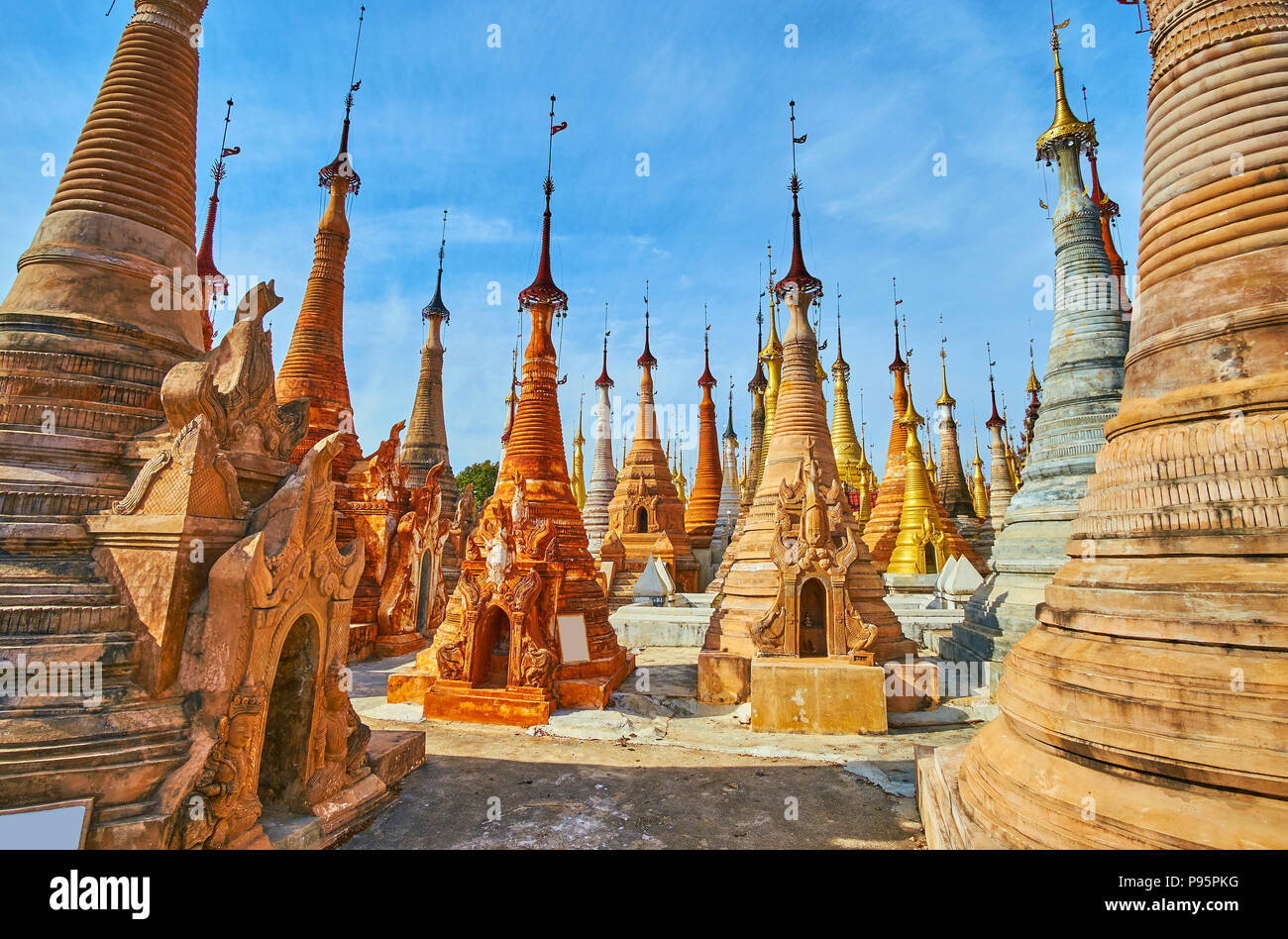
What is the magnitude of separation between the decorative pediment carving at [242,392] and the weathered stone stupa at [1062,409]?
13141 mm

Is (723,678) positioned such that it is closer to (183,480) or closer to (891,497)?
(183,480)

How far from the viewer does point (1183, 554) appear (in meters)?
5.12

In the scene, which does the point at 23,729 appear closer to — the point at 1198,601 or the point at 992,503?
the point at 1198,601

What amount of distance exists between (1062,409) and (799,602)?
24.8 feet

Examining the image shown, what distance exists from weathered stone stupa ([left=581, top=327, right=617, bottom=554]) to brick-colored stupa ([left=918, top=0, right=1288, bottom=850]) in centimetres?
2768

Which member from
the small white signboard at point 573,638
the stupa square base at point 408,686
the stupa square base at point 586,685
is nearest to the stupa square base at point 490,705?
the stupa square base at point 586,685

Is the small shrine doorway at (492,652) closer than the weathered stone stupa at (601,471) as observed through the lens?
Yes

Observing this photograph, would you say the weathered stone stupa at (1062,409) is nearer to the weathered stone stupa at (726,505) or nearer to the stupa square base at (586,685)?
the stupa square base at (586,685)

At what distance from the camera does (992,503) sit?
1142 inches

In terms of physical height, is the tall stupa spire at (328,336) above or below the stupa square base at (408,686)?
above

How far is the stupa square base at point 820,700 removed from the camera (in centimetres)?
1057

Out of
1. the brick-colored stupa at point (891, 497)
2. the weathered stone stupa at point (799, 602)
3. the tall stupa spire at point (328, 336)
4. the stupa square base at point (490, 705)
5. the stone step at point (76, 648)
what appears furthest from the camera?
the brick-colored stupa at point (891, 497)

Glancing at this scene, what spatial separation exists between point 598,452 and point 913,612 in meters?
20.7
